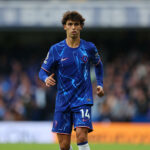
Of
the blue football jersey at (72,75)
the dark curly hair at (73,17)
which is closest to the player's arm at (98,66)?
the blue football jersey at (72,75)

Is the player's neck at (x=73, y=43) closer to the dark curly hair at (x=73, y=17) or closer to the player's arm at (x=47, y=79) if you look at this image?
the dark curly hair at (x=73, y=17)

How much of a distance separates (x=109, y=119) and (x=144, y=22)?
4.03m

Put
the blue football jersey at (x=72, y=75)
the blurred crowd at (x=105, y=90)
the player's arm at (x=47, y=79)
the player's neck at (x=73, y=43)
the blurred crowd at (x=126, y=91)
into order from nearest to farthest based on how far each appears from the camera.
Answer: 1. the player's arm at (x=47, y=79)
2. the blue football jersey at (x=72, y=75)
3. the player's neck at (x=73, y=43)
4. the blurred crowd at (x=126, y=91)
5. the blurred crowd at (x=105, y=90)

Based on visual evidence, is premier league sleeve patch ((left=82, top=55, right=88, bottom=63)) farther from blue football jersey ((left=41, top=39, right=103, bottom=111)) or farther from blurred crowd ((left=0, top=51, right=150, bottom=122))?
blurred crowd ((left=0, top=51, right=150, bottom=122))

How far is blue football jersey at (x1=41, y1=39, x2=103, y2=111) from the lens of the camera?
663cm

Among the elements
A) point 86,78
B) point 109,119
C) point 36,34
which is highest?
point 36,34

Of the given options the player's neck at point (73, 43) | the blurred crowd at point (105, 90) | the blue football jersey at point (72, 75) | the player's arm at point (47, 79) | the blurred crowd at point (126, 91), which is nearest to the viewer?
the player's arm at point (47, 79)

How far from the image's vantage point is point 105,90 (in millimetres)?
16562

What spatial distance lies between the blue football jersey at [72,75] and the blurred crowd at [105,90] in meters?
8.27

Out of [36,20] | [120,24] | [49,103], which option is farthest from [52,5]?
[49,103]

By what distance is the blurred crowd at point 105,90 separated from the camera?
15.1 metres

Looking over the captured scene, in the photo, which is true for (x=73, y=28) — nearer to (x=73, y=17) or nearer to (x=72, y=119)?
(x=73, y=17)

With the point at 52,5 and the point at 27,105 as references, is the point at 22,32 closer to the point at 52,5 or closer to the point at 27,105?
the point at 52,5

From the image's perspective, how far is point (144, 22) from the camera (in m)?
16.9
